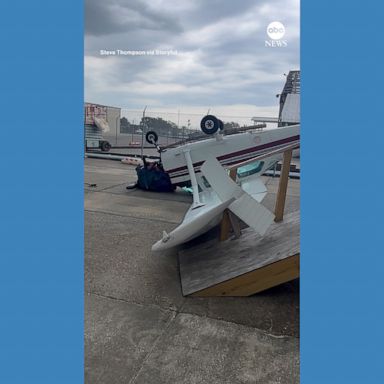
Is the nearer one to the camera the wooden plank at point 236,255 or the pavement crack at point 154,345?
the pavement crack at point 154,345

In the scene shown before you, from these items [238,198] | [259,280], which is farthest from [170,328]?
[238,198]

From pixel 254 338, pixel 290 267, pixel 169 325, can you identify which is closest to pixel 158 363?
pixel 169 325

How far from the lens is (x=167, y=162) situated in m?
7.45

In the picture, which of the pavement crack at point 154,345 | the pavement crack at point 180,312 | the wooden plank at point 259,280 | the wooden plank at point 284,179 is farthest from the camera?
the wooden plank at point 284,179

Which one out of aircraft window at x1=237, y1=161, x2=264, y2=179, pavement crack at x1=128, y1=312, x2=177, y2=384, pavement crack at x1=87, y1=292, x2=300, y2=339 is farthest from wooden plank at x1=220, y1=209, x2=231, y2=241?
aircraft window at x1=237, y1=161, x2=264, y2=179

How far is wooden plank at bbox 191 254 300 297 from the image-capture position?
2.85 metres

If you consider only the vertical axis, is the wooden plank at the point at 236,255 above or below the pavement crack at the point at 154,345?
above

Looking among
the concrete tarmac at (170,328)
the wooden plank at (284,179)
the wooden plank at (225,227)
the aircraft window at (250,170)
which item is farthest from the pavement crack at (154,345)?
the aircraft window at (250,170)

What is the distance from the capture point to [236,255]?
346 centimetres

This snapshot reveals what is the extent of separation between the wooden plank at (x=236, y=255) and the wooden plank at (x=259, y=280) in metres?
0.03

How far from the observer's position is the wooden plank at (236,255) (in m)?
3.07

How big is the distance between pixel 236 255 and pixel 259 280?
1.63 ft

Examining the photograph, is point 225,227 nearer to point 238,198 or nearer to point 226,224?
point 226,224

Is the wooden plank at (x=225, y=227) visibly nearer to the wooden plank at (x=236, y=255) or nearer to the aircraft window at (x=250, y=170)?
the wooden plank at (x=236, y=255)
